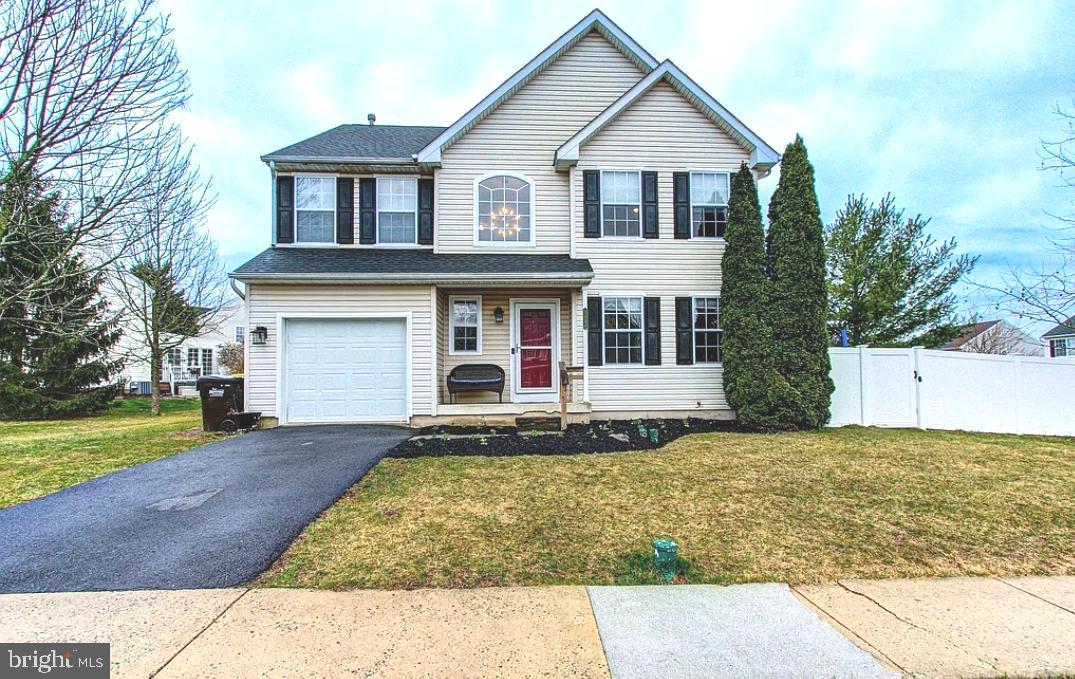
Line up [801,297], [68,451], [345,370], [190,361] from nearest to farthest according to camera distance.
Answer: [68,451], [801,297], [345,370], [190,361]

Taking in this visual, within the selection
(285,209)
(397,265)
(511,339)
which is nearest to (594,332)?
(511,339)

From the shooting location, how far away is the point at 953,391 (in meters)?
9.77

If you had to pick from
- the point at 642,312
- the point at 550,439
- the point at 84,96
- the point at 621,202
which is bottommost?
the point at 550,439

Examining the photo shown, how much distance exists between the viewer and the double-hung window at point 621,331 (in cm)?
1030

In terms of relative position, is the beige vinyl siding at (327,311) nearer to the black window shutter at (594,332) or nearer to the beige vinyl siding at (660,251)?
the black window shutter at (594,332)

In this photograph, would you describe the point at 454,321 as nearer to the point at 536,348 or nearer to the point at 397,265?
the point at 397,265

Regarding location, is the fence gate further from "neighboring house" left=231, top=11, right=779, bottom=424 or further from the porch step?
the porch step

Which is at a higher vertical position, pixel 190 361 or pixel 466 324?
pixel 466 324

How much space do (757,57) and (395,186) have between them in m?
14.3

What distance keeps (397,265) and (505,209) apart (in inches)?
109

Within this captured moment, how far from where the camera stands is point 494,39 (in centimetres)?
1792

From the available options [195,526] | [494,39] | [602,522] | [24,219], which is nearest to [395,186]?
[24,219]

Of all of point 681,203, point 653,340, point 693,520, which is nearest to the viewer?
point 693,520

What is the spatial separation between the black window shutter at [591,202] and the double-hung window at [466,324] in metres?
2.93
